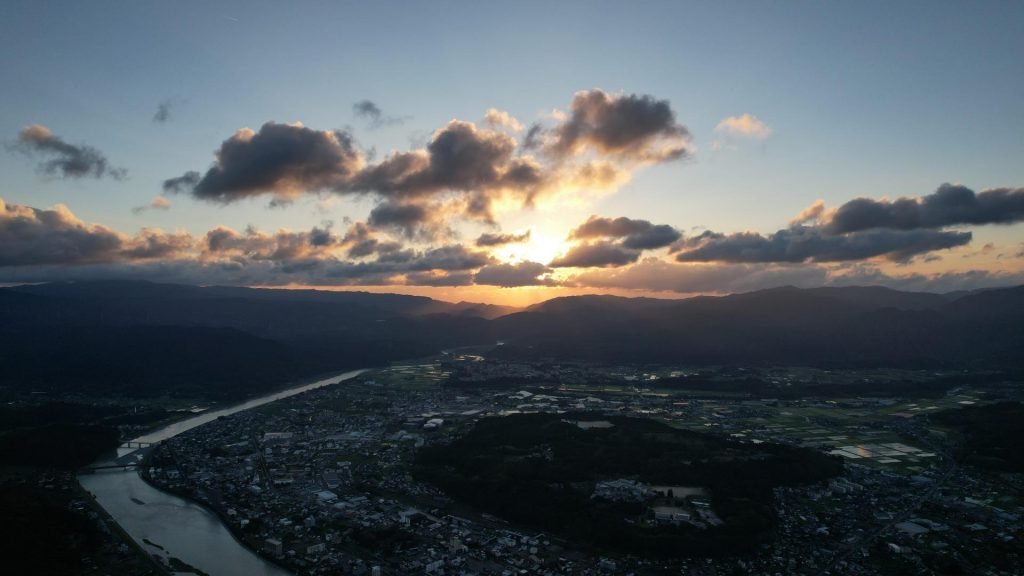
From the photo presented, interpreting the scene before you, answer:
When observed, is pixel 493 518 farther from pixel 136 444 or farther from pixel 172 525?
pixel 136 444

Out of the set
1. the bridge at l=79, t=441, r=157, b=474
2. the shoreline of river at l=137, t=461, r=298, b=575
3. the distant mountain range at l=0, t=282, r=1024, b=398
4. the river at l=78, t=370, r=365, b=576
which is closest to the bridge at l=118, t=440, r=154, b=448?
Result: the bridge at l=79, t=441, r=157, b=474

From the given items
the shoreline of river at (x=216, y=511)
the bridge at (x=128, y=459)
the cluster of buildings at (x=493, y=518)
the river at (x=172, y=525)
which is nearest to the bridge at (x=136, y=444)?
the bridge at (x=128, y=459)

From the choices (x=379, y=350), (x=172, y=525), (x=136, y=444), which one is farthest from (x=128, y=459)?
(x=379, y=350)

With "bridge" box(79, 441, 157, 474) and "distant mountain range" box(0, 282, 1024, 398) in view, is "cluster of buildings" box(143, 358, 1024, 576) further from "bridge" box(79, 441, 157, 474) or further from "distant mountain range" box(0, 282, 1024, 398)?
"distant mountain range" box(0, 282, 1024, 398)

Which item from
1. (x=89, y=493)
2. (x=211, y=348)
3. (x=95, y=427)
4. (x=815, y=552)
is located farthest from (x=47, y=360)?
(x=815, y=552)

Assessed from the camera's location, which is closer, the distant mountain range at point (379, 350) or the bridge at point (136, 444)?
the bridge at point (136, 444)

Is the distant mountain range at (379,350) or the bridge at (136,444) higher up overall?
the distant mountain range at (379,350)

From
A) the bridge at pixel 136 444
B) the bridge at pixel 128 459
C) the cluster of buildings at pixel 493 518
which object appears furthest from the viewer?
the bridge at pixel 136 444

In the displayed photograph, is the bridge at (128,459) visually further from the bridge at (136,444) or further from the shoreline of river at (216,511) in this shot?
the shoreline of river at (216,511)

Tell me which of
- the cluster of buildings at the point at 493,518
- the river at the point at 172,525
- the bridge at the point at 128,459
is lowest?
the bridge at the point at 128,459

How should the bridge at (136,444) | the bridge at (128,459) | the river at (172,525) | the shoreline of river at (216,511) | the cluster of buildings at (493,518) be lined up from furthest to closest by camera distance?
the bridge at (136,444), the bridge at (128,459), the river at (172,525), the shoreline of river at (216,511), the cluster of buildings at (493,518)
